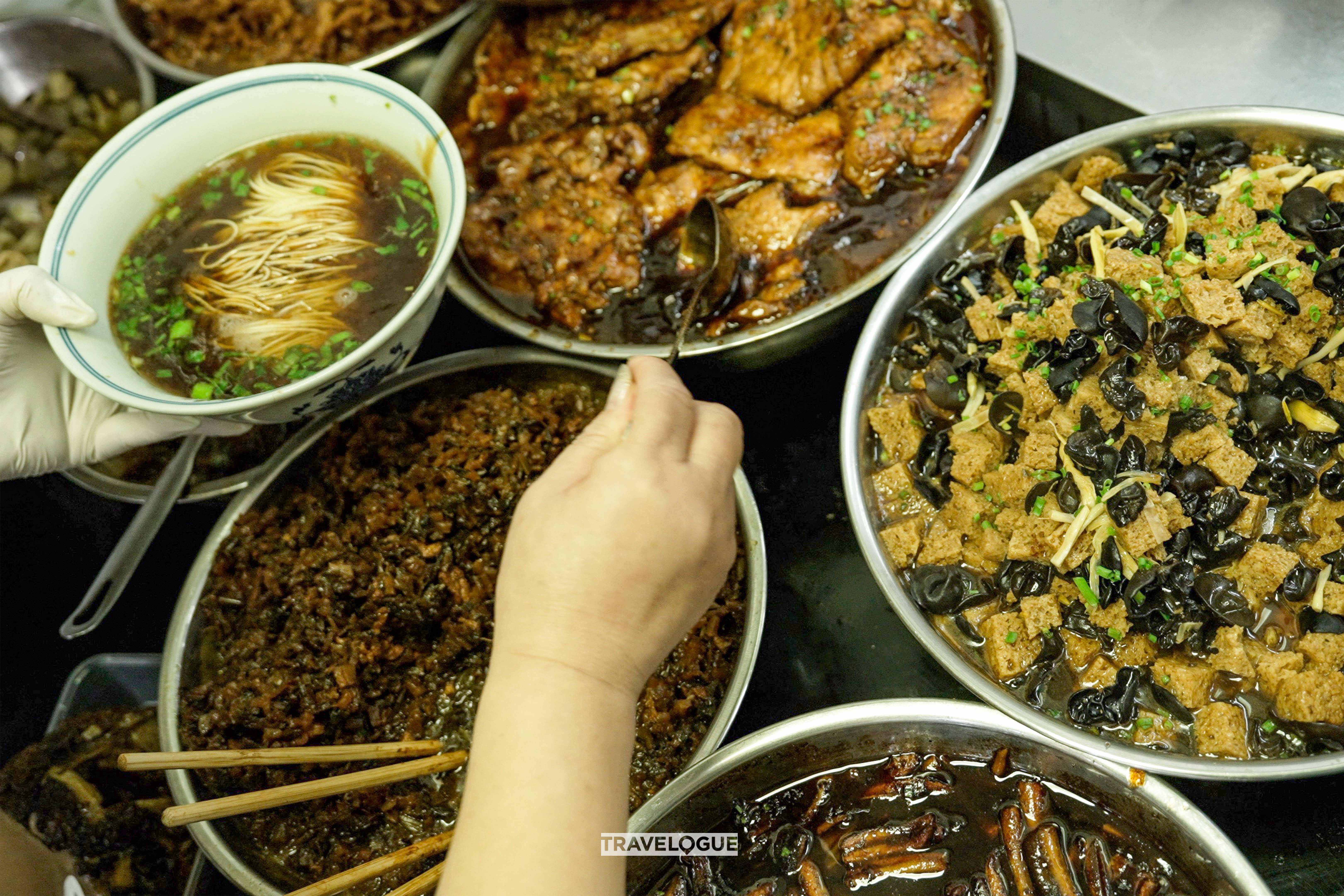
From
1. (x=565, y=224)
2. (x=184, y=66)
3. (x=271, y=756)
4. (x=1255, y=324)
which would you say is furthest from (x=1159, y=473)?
(x=184, y=66)

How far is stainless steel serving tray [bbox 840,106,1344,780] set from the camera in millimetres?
2334

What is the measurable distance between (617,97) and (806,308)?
55.2 inches

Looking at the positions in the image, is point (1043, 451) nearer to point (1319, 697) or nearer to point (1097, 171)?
point (1319, 697)

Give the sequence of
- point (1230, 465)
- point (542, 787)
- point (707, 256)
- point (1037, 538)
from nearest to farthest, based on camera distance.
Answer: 1. point (542, 787)
2. point (1230, 465)
3. point (1037, 538)
4. point (707, 256)

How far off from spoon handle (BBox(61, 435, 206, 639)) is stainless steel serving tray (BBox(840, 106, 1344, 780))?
6.88ft

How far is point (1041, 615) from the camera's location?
229 centimetres

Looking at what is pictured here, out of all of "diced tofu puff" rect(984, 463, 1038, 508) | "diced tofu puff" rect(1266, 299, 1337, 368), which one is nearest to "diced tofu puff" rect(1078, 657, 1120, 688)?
"diced tofu puff" rect(984, 463, 1038, 508)

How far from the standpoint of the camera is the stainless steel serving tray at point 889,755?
6.88ft

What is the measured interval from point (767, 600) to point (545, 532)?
1489 mm

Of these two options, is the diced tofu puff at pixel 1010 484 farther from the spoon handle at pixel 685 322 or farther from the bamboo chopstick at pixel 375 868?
A: the bamboo chopstick at pixel 375 868

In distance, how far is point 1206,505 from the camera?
2254 millimetres

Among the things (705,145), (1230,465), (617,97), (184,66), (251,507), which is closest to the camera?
(1230,465)

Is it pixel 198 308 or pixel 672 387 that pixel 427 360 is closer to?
pixel 198 308

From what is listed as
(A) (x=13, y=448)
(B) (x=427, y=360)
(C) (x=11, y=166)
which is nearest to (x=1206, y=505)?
(B) (x=427, y=360)
